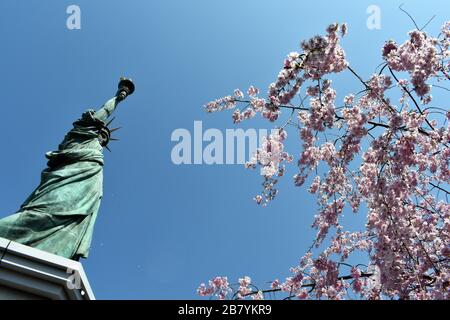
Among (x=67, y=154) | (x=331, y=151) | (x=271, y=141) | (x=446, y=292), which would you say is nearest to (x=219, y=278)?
(x=271, y=141)

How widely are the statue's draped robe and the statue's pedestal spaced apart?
992 millimetres

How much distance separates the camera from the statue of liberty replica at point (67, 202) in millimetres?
4902

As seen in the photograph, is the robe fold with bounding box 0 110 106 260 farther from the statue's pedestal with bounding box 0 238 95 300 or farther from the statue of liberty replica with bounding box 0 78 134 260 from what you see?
the statue's pedestal with bounding box 0 238 95 300

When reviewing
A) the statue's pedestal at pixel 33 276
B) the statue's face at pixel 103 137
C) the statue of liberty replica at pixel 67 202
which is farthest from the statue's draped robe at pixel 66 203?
the statue's pedestal at pixel 33 276

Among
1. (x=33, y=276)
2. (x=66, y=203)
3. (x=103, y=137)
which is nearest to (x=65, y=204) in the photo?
(x=66, y=203)

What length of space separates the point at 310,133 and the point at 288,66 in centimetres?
125

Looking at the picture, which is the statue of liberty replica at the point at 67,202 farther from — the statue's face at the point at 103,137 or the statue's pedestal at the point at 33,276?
the statue's pedestal at the point at 33,276

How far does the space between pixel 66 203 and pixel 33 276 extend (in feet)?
5.61

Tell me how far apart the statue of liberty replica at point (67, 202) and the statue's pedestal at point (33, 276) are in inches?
38.7

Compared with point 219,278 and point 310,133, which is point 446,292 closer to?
point 310,133

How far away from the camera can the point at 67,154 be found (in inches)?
246

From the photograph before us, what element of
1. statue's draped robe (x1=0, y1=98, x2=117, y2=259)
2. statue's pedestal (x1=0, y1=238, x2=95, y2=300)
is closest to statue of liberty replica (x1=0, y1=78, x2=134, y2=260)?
statue's draped robe (x1=0, y1=98, x2=117, y2=259)

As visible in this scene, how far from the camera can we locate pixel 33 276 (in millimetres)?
3852

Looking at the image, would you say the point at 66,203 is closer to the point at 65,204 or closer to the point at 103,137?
the point at 65,204
